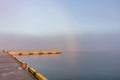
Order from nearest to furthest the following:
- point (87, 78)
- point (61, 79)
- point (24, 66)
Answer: point (24, 66), point (61, 79), point (87, 78)

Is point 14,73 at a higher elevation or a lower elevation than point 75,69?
higher

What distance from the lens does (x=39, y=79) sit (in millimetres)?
18219

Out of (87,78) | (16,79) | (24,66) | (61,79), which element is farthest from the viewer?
(87,78)

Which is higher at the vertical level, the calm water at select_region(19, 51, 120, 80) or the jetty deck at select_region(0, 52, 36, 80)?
the jetty deck at select_region(0, 52, 36, 80)

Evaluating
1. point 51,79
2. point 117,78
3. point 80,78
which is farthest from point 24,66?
point 117,78

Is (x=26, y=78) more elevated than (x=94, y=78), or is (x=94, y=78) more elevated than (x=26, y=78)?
(x=26, y=78)

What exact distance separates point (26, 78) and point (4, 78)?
7.20 ft

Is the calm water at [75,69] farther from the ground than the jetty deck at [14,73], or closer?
closer

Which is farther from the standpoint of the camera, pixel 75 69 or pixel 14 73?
pixel 75 69

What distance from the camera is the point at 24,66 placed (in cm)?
2558

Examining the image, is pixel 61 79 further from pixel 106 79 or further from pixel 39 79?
pixel 39 79

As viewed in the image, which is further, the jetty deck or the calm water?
the calm water

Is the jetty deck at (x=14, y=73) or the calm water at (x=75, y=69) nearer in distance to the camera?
the jetty deck at (x=14, y=73)

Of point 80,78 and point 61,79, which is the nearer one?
point 61,79
